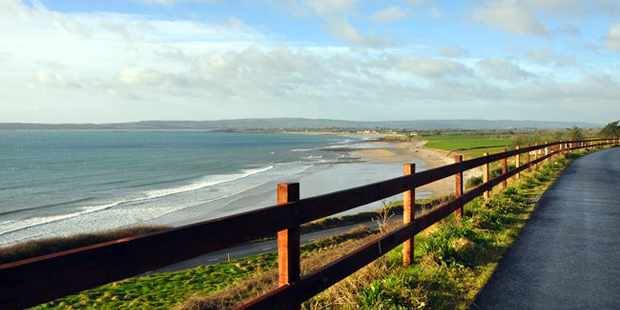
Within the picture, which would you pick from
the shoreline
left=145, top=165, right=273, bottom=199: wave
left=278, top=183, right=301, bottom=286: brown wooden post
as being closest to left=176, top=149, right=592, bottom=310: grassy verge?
left=278, top=183, right=301, bottom=286: brown wooden post

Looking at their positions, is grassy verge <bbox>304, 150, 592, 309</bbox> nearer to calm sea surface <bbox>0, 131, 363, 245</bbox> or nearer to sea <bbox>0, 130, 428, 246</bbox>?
sea <bbox>0, 130, 428, 246</bbox>

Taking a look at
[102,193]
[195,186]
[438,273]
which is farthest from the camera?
[195,186]

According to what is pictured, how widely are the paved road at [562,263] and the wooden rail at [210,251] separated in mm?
1366

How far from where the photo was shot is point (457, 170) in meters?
7.72

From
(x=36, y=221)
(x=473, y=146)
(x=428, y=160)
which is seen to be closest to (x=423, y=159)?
(x=428, y=160)

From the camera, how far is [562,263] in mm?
6324

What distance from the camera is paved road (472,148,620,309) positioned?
195 inches

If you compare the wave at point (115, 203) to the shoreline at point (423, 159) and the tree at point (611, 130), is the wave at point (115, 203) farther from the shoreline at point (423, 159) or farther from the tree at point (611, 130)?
the tree at point (611, 130)

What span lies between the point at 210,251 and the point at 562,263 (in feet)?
17.9

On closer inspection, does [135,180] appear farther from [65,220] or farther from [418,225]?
[418,225]

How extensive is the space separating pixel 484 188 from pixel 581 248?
287 centimetres

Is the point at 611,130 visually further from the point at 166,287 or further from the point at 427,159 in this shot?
the point at 166,287

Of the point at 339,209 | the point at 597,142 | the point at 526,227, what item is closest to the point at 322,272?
the point at 339,209

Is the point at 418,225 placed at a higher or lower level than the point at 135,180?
higher
